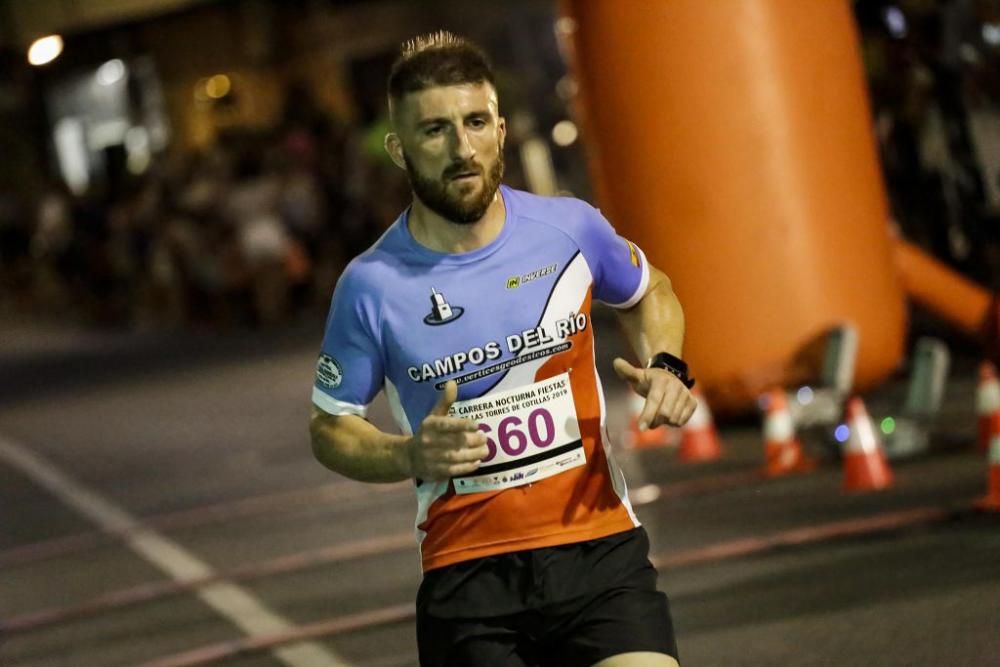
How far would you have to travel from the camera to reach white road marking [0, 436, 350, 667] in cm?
795

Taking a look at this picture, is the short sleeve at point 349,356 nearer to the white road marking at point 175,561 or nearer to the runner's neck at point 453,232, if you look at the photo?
the runner's neck at point 453,232

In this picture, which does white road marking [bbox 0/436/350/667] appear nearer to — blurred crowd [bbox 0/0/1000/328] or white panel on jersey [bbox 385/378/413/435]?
white panel on jersey [bbox 385/378/413/435]

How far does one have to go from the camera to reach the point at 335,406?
4562mm

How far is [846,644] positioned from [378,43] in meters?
26.4

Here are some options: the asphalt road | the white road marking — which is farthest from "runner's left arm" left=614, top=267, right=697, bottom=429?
the white road marking

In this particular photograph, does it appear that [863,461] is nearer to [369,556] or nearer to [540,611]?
[369,556]

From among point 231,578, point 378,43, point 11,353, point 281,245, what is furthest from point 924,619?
point 378,43

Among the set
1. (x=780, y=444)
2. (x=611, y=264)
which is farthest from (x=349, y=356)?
(x=780, y=444)

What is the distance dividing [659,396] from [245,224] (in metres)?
20.1

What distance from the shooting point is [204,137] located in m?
36.6

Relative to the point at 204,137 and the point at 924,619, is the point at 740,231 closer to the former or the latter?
the point at 924,619

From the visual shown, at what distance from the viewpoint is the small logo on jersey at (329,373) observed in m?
4.55

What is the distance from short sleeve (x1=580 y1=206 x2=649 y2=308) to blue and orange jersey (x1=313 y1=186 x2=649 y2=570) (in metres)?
0.09

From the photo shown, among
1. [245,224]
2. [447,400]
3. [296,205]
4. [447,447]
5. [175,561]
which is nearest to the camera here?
[447,447]
